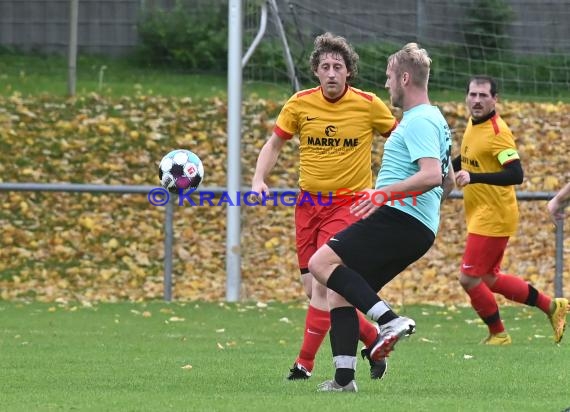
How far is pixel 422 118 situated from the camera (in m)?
6.83

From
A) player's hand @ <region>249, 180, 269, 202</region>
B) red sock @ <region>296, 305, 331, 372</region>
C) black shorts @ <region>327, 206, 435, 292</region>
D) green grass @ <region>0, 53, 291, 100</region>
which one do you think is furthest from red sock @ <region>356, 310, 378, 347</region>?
green grass @ <region>0, 53, 291, 100</region>

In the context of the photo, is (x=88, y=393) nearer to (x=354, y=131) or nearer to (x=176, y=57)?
(x=354, y=131)

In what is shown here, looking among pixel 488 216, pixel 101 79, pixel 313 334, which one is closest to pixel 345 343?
pixel 313 334

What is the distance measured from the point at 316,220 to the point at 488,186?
9.09 feet

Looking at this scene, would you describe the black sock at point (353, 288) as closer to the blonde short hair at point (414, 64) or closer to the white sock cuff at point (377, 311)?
the white sock cuff at point (377, 311)

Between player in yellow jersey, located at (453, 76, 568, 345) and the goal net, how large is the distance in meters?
5.65

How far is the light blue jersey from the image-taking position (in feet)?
22.3

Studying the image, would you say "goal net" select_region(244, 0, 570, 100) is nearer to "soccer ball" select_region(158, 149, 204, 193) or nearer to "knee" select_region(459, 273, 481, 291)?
"knee" select_region(459, 273, 481, 291)

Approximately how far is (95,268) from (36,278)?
0.76 meters

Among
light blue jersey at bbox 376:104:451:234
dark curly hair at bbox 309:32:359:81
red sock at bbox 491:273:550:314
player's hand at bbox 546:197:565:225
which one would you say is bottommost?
red sock at bbox 491:273:550:314

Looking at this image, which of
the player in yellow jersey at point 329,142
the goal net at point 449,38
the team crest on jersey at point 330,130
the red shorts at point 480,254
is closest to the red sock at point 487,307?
the red shorts at point 480,254

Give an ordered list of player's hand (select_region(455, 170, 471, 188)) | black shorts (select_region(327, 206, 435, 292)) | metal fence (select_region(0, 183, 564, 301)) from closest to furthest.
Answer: black shorts (select_region(327, 206, 435, 292)) → player's hand (select_region(455, 170, 471, 188)) → metal fence (select_region(0, 183, 564, 301))

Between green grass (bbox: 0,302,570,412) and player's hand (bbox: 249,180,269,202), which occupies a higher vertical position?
player's hand (bbox: 249,180,269,202)

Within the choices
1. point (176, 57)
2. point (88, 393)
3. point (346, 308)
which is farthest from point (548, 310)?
point (176, 57)
